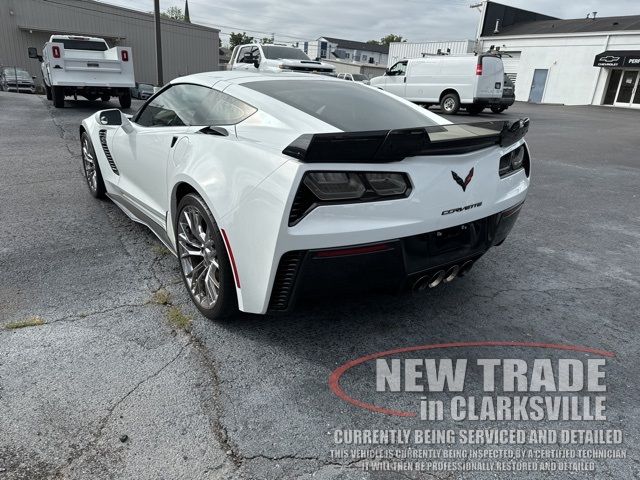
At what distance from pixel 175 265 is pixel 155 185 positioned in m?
0.63

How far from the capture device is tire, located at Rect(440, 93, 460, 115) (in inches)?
695

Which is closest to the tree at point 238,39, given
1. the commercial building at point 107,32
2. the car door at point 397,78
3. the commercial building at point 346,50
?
the commercial building at point 346,50

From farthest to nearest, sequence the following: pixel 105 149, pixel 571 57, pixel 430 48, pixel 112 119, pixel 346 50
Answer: pixel 346 50, pixel 430 48, pixel 571 57, pixel 105 149, pixel 112 119

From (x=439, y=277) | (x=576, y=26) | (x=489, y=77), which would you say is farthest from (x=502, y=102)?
(x=576, y=26)

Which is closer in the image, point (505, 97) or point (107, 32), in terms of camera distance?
point (505, 97)

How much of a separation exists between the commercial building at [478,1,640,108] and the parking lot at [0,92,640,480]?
30.0 metres

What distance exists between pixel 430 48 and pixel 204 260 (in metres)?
42.3

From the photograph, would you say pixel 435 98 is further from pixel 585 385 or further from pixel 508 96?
pixel 585 385

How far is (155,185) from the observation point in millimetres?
3326

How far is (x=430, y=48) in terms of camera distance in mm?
40375

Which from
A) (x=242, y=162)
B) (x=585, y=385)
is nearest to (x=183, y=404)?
(x=242, y=162)

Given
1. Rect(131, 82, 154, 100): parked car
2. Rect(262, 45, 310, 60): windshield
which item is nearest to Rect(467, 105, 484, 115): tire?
Rect(262, 45, 310, 60): windshield

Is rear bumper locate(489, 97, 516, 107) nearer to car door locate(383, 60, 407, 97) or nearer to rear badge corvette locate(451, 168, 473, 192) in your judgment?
car door locate(383, 60, 407, 97)

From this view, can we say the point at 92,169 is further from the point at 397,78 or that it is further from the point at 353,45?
the point at 353,45
